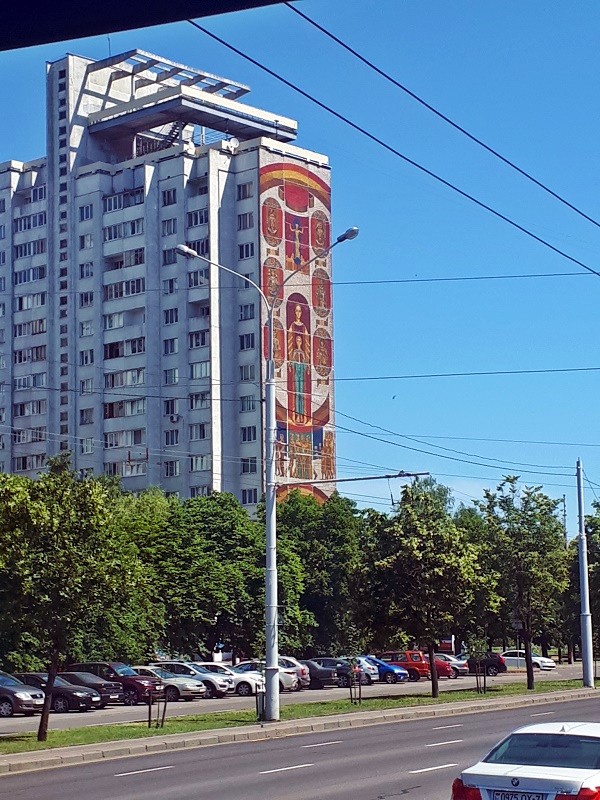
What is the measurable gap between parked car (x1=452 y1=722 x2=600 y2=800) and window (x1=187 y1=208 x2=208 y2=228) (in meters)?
99.4

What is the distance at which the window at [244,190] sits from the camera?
357 ft

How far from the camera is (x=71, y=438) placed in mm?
115125

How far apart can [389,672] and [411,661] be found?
3.09 m

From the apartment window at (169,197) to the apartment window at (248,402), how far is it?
1871cm

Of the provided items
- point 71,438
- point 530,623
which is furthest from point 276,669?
point 71,438

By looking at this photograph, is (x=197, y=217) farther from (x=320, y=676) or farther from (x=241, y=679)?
(x=241, y=679)

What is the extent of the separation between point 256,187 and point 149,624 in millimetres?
53407

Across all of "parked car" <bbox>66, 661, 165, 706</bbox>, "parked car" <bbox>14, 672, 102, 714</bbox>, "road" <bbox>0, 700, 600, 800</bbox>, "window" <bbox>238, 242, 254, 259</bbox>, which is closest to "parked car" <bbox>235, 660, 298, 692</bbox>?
"parked car" <bbox>66, 661, 165, 706</bbox>

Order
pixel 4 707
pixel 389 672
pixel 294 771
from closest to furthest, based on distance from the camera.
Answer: pixel 294 771, pixel 4 707, pixel 389 672

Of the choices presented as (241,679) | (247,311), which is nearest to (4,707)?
(241,679)

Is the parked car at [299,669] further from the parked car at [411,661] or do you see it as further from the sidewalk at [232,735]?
the sidewalk at [232,735]

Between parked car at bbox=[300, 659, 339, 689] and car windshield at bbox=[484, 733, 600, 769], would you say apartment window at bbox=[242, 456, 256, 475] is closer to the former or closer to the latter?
parked car at bbox=[300, 659, 339, 689]

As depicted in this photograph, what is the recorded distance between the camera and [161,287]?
112m

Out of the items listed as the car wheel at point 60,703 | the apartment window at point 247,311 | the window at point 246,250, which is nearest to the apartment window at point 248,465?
the apartment window at point 247,311
